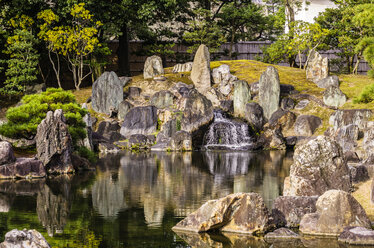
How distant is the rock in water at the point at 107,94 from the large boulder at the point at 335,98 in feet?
40.4

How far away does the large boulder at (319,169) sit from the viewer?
1304cm

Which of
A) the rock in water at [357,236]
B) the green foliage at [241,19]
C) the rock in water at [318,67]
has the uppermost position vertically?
the green foliage at [241,19]

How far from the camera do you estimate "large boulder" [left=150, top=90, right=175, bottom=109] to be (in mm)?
33688

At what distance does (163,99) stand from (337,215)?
2370 cm

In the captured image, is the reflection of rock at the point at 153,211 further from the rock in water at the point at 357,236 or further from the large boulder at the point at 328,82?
the large boulder at the point at 328,82

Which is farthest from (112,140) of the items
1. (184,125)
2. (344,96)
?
(344,96)

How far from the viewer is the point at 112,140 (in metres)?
30.6

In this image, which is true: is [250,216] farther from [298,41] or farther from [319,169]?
[298,41]

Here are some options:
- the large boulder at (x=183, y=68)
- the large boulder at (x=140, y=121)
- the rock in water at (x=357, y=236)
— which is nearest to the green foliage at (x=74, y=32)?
the large boulder at (x=183, y=68)

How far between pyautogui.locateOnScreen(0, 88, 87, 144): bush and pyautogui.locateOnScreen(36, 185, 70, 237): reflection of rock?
480 cm

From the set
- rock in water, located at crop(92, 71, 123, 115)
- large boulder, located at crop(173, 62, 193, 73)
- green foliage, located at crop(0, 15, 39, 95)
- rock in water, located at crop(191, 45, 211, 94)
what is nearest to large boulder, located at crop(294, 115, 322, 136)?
rock in water, located at crop(191, 45, 211, 94)

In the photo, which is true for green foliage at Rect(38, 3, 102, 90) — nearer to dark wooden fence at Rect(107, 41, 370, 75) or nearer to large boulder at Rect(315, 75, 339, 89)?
dark wooden fence at Rect(107, 41, 370, 75)

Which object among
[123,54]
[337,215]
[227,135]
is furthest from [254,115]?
[337,215]

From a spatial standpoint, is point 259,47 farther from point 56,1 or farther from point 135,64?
point 56,1
